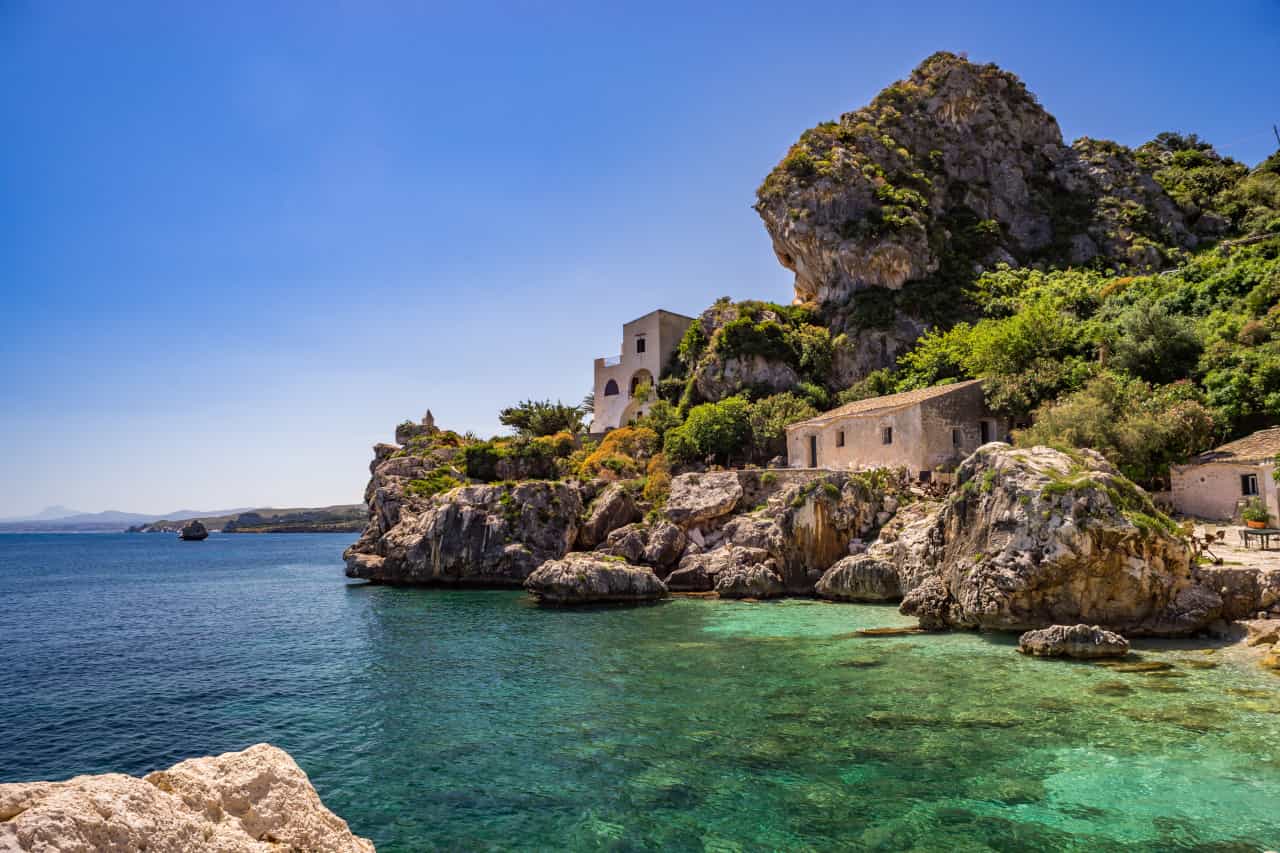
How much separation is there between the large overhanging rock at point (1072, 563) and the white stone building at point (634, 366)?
132ft

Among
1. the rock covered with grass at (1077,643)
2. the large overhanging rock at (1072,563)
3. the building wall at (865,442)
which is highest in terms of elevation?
the building wall at (865,442)

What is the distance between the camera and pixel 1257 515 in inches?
938

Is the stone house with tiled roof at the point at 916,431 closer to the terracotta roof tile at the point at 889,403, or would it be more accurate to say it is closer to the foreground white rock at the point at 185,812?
the terracotta roof tile at the point at 889,403

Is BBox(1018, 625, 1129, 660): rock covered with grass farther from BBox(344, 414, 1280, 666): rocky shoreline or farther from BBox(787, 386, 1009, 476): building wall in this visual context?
BBox(787, 386, 1009, 476): building wall

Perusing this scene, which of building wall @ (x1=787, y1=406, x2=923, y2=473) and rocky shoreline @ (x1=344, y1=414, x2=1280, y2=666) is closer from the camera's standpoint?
rocky shoreline @ (x1=344, y1=414, x2=1280, y2=666)

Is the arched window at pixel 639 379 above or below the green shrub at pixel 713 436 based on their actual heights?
above

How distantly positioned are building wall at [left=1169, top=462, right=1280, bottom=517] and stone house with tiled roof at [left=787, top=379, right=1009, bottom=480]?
29.4ft

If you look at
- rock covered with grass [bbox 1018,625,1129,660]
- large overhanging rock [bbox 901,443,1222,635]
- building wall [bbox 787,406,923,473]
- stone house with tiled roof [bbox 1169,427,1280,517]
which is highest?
building wall [bbox 787,406,923,473]

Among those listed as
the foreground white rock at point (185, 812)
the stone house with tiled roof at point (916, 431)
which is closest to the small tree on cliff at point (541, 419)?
the stone house with tiled roof at point (916, 431)

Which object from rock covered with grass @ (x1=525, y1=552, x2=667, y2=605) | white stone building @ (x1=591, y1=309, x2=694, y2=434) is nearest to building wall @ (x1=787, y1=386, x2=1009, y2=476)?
rock covered with grass @ (x1=525, y1=552, x2=667, y2=605)

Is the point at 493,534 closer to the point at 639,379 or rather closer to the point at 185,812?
the point at 639,379

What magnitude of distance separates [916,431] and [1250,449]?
40.8 ft

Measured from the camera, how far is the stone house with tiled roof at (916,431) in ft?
113

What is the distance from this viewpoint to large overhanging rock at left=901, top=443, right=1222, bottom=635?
63.2 ft
